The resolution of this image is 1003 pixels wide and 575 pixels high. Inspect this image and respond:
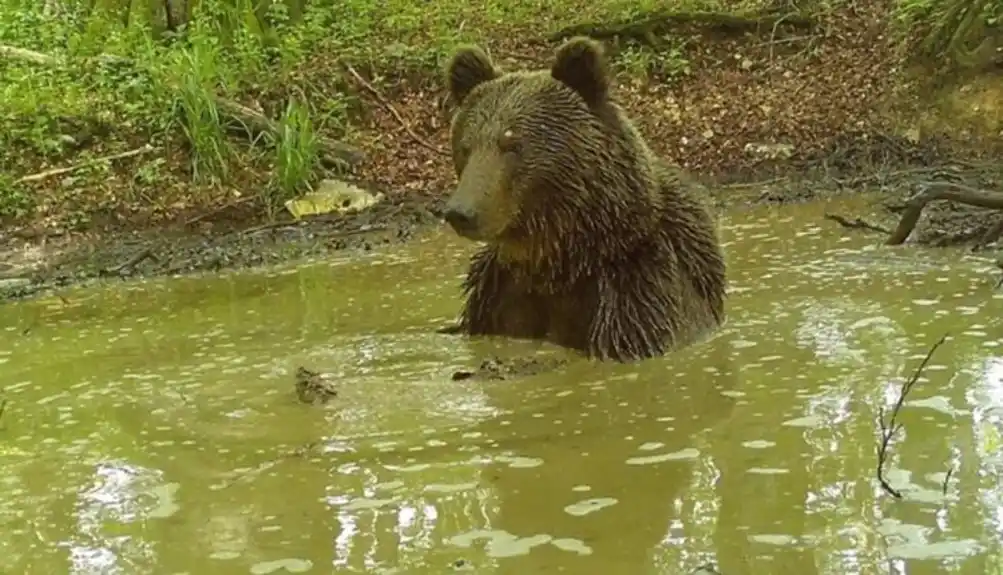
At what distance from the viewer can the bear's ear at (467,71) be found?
253 inches

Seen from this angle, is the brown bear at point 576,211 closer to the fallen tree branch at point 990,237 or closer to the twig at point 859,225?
the fallen tree branch at point 990,237

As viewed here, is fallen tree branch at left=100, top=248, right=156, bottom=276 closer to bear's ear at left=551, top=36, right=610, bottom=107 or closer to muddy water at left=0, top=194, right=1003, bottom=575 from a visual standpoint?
muddy water at left=0, top=194, right=1003, bottom=575

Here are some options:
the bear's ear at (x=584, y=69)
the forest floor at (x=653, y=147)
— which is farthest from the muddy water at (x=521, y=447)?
the forest floor at (x=653, y=147)

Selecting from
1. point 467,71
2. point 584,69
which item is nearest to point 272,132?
point 467,71

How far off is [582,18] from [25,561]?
1400 centimetres

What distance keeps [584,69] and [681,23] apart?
10006 mm

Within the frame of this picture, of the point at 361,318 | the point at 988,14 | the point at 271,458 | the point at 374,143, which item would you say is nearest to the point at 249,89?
the point at 374,143

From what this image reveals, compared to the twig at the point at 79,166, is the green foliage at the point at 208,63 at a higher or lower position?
higher

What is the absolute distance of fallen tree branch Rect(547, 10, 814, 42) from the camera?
15.6 m

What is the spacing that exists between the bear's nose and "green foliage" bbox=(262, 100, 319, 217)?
6705mm

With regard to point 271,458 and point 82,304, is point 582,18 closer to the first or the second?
point 82,304

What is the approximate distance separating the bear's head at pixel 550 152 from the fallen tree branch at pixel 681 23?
9.67 m

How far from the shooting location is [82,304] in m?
9.11

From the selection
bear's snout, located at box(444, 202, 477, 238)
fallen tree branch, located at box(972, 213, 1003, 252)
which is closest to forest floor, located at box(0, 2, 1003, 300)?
fallen tree branch, located at box(972, 213, 1003, 252)
